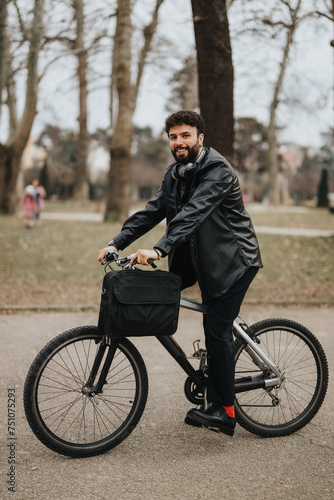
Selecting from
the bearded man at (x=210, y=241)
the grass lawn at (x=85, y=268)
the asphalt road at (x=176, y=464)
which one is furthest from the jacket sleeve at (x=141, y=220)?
the grass lawn at (x=85, y=268)

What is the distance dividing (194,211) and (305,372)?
160 cm

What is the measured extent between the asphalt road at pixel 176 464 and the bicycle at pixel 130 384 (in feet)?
0.43

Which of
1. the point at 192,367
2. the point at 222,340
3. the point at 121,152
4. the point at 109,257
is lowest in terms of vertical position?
the point at 192,367

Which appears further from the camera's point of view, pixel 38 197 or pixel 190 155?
pixel 38 197

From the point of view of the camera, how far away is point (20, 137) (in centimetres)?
2009

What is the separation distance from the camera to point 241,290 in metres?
3.60

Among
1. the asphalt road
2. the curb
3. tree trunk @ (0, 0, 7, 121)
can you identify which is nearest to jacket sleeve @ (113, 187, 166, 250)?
the asphalt road

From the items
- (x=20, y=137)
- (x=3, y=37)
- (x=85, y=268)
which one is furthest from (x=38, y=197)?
(x=85, y=268)

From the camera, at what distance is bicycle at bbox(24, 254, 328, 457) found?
3.41 m

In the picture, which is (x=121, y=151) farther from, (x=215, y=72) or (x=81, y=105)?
(x=81, y=105)

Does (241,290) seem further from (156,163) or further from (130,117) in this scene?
(156,163)

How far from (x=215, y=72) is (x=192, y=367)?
5760mm

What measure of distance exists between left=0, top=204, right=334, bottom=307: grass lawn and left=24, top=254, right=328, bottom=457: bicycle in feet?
15.4

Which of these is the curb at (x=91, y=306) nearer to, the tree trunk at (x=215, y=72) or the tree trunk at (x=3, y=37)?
the tree trunk at (x=215, y=72)
